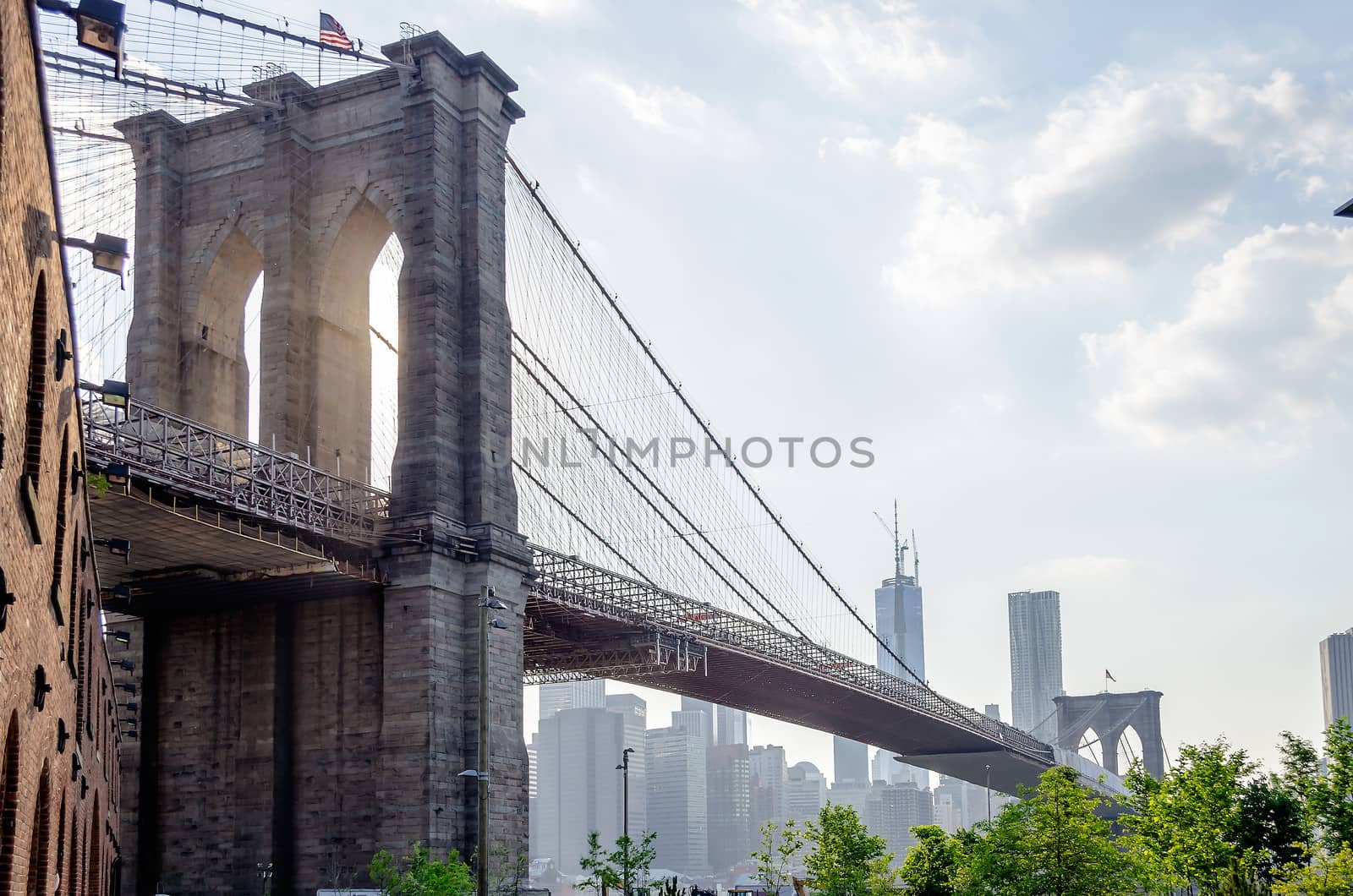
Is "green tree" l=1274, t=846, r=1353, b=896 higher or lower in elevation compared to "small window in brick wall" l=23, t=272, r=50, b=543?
lower

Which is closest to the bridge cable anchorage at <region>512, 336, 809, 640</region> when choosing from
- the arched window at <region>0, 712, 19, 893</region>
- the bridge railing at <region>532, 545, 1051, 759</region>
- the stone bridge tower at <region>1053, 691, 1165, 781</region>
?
the bridge railing at <region>532, 545, 1051, 759</region>

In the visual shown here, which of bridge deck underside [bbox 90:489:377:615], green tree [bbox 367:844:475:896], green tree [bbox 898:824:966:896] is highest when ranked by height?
bridge deck underside [bbox 90:489:377:615]

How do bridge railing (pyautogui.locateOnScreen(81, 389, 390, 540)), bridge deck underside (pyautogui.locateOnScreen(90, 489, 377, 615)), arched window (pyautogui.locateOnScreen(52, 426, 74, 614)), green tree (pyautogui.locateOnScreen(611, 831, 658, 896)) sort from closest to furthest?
arched window (pyautogui.locateOnScreen(52, 426, 74, 614)) → bridge railing (pyautogui.locateOnScreen(81, 389, 390, 540)) → bridge deck underside (pyautogui.locateOnScreen(90, 489, 377, 615)) → green tree (pyautogui.locateOnScreen(611, 831, 658, 896))

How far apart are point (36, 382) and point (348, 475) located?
3898 cm

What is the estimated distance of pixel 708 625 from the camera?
250 ft

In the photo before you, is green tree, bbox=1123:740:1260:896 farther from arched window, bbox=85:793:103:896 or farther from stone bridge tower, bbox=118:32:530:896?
arched window, bbox=85:793:103:896

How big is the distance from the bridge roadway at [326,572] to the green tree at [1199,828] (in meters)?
19.8

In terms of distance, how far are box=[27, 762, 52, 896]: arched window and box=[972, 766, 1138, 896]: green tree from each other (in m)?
31.4

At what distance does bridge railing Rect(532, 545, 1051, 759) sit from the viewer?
6217cm

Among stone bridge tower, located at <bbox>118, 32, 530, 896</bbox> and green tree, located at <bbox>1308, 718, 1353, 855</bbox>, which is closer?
green tree, located at <bbox>1308, 718, 1353, 855</bbox>

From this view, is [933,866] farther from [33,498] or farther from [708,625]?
[33,498]

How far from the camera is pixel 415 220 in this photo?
52.6 meters

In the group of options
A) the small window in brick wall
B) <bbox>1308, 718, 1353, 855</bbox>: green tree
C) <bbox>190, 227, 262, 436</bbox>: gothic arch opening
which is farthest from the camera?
<bbox>190, 227, 262, 436</bbox>: gothic arch opening

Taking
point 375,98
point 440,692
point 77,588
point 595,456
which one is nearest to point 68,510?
point 77,588
